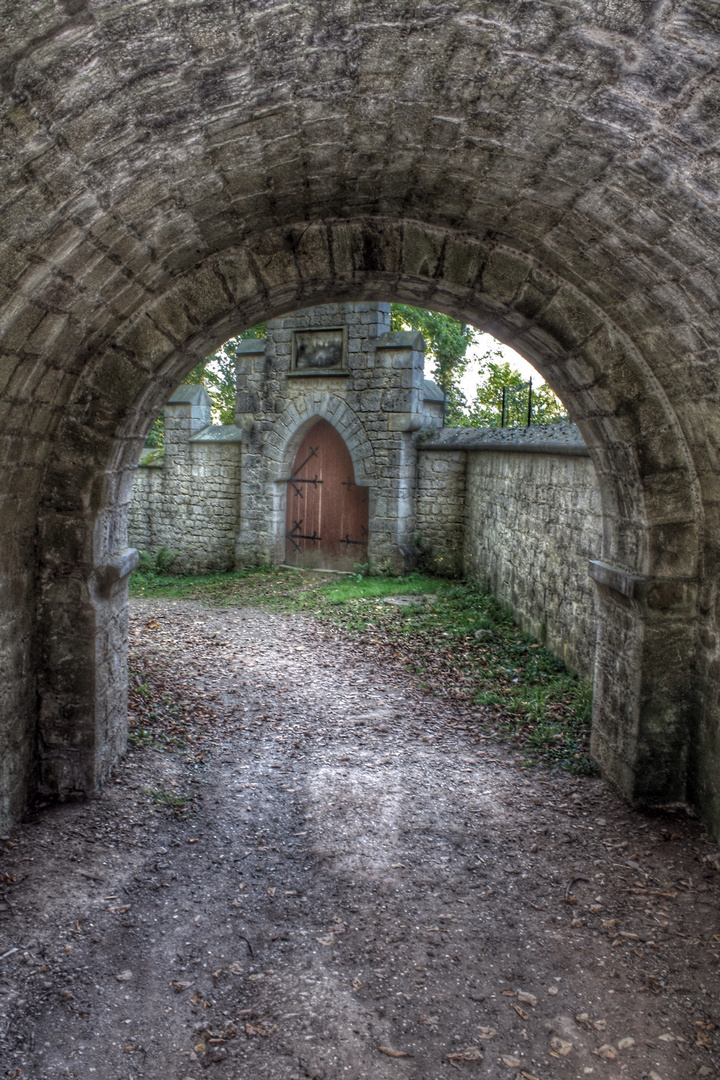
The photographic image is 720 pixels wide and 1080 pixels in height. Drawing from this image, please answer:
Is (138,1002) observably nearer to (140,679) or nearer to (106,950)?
(106,950)

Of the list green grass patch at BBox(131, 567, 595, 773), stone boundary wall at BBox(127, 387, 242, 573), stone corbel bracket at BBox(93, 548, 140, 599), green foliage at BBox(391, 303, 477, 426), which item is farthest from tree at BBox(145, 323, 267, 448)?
stone corbel bracket at BBox(93, 548, 140, 599)

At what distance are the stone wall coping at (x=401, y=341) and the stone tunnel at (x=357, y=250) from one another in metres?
7.14

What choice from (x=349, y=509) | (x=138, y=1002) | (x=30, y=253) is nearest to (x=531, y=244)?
(x=30, y=253)

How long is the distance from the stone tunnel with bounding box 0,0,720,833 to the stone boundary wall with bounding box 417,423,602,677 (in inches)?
67.7

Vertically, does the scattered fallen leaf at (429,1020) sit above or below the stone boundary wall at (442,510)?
below

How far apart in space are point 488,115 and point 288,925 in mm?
3582

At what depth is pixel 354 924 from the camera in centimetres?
350

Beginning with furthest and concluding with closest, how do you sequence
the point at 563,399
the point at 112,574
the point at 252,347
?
the point at 252,347, the point at 563,399, the point at 112,574

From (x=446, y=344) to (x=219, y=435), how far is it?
6.59 meters

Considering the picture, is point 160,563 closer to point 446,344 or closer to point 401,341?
point 401,341

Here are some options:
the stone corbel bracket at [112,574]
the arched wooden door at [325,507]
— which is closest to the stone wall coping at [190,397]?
the arched wooden door at [325,507]

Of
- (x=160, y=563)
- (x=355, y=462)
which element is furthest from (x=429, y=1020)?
(x=160, y=563)

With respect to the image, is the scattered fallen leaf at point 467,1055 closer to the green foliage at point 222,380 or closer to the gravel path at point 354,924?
the gravel path at point 354,924

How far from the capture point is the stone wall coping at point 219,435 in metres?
12.8
